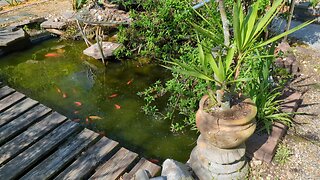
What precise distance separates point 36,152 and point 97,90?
1.74 m

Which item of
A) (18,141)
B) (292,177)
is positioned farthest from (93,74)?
(292,177)

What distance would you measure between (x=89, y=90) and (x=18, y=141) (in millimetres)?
1612

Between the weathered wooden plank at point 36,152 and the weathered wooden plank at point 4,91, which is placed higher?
the weathered wooden plank at point 4,91

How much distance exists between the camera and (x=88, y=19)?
5383 mm

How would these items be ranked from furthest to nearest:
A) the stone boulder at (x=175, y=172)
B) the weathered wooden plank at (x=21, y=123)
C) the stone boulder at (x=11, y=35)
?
1. the stone boulder at (x=11, y=35)
2. the weathered wooden plank at (x=21, y=123)
3. the stone boulder at (x=175, y=172)

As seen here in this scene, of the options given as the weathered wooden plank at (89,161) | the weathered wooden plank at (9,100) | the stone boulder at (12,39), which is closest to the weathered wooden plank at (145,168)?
the weathered wooden plank at (89,161)

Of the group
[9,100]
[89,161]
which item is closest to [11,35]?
[9,100]

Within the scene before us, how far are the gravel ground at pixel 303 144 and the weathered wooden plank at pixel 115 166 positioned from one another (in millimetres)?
1245

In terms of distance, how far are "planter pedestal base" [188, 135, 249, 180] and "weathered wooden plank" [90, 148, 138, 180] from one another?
795 millimetres

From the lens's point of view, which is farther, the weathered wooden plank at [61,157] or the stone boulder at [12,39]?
the stone boulder at [12,39]

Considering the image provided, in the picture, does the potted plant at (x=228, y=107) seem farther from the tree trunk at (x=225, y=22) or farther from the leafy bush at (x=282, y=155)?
the leafy bush at (x=282, y=155)

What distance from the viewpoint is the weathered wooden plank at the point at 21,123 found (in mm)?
3513

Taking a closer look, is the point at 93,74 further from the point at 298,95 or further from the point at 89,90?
the point at 298,95

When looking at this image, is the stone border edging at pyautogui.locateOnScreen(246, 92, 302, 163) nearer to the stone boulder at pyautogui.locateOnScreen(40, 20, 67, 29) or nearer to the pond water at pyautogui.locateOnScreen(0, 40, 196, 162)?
the pond water at pyautogui.locateOnScreen(0, 40, 196, 162)
